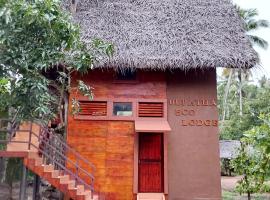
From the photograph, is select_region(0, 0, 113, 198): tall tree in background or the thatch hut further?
the thatch hut

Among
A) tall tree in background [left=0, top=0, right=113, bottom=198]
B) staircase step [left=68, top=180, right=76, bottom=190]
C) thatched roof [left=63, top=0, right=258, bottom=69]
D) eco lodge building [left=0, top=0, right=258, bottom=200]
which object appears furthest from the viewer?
thatched roof [left=63, top=0, right=258, bottom=69]

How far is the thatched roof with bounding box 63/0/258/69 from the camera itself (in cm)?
947

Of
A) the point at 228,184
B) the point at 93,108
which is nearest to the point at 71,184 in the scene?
A: the point at 93,108

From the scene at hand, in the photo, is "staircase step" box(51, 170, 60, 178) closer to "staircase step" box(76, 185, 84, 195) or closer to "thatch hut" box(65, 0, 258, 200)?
"staircase step" box(76, 185, 84, 195)

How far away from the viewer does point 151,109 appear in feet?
31.8

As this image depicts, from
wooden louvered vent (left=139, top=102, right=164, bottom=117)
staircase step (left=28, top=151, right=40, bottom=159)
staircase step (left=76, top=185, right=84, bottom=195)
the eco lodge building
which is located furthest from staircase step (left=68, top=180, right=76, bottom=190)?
wooden louvered vent (left=139, top=102, right=164, bottom=117)

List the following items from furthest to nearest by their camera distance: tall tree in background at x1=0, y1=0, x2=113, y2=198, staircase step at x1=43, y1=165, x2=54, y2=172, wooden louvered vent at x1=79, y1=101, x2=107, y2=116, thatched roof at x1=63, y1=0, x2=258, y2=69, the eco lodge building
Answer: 1. wooden louvered vent at x1=79, y1=101, x2=107, y2=116
2. thatched roof at x1=63, y1=0, x2=258, y2=69
3. the eco lodge building
4. staircase step at x1=43, y1=165, x2=54, y2=172
5. tall tree in background at x1=0, y1=0, x2=113, y2=198

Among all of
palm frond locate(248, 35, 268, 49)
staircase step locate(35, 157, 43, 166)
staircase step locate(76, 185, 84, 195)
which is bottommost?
staircase step locate(76, 185, 84, 195)

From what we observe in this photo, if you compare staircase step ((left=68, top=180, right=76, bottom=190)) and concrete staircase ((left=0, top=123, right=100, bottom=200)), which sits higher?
concrete staircase ((left=0, top=123, right=100, bottom=200))

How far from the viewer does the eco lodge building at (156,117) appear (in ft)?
30.5

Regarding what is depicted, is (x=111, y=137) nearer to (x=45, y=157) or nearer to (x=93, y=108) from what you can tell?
(x=93, y=108)

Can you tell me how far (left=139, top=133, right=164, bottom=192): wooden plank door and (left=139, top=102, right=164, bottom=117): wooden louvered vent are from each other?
2.14 feet

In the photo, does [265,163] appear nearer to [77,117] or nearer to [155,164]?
[155,164]

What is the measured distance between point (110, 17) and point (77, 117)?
389 centimetres
